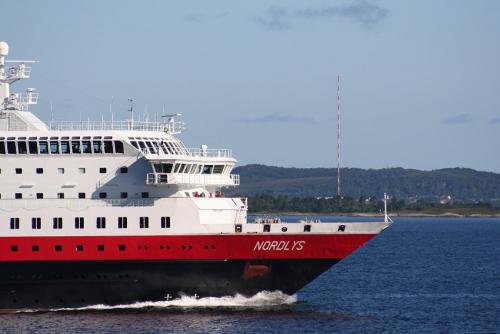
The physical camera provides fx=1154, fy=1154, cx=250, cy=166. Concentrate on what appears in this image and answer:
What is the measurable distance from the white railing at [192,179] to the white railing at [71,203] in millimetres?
889

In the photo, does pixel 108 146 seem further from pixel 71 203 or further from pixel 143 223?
pixel 143 223

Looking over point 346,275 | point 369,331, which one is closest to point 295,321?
point 369,331

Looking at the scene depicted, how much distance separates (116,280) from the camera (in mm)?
43250

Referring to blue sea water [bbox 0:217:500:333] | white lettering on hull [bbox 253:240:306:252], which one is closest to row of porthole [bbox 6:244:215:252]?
white lettering on hull [bbox 253:240:306:252]

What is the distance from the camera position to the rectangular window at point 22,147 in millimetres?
44062

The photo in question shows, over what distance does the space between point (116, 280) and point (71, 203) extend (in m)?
3.37

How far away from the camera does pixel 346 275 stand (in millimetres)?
62875

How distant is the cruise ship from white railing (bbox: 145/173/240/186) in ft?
0.20

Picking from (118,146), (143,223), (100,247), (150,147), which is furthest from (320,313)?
(118,146)

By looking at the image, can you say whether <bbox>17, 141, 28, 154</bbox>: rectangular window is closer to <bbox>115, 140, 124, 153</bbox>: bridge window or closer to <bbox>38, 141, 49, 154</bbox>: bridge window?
<bbox>38, 141, 49, 154</bbox>: bridge window

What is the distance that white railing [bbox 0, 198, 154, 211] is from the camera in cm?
4350

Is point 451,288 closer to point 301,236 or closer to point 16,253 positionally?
point 301,236

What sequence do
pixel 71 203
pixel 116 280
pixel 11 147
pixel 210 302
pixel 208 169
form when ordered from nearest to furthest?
pixel 116 280, pixel 71 203, pixel 210 302, pixel 11 147, pixel 208 169

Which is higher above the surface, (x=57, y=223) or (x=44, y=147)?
(x=44, y=147)
